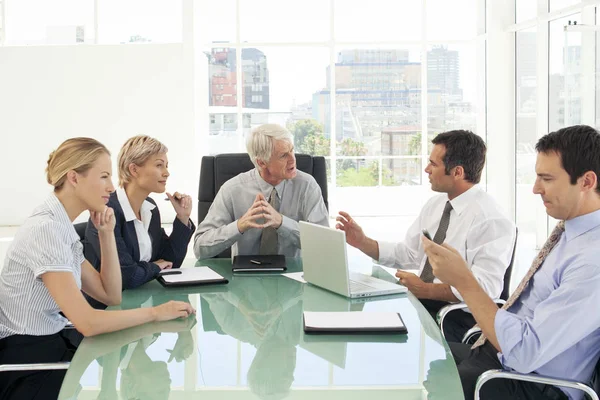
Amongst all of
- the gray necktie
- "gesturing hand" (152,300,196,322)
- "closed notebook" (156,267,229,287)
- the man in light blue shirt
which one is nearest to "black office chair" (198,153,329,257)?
the gray necktie

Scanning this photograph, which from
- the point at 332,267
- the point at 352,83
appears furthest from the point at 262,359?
the point at 352,83

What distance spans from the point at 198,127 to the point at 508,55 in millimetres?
4593

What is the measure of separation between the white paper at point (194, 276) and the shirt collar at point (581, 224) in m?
1.32

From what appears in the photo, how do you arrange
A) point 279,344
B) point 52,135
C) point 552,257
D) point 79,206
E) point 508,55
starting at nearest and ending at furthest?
point 279,344 → point 552,257 → point 79,206 → point 508,55 → point 52,135

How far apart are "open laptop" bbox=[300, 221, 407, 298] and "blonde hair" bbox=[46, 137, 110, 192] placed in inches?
32.3

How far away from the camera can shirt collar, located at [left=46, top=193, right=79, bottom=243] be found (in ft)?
7.50

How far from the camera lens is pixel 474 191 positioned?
309 centimetres

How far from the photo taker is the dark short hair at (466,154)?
122 inches

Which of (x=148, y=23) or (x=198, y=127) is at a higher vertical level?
(x=148, y=23)

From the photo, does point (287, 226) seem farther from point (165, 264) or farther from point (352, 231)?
point (165, 264)

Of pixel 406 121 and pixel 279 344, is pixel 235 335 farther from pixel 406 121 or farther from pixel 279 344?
pixel 406 121

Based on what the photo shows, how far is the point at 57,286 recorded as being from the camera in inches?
82.2

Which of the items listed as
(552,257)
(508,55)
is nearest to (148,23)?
(508,55)

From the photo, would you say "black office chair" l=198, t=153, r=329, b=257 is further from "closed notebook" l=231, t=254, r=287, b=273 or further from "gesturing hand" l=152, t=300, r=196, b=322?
"gesturing hand" l=152, t=300, r=196, b=322
